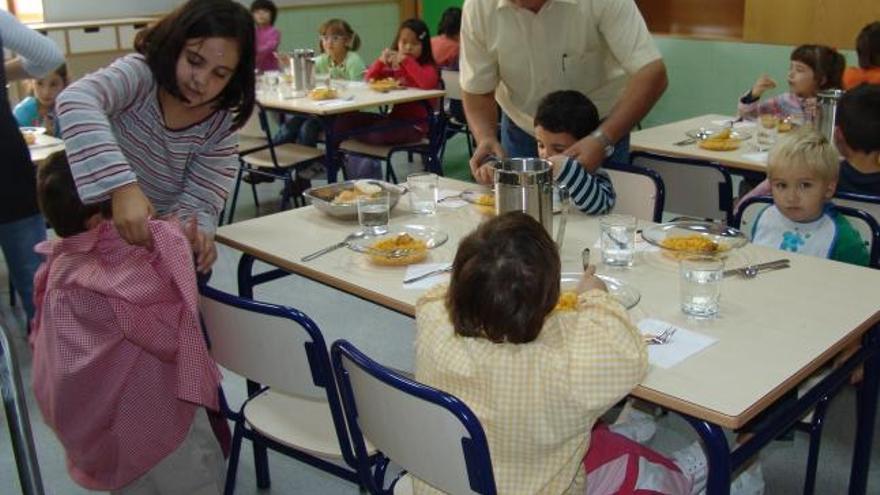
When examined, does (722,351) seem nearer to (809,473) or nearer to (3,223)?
(809,473)

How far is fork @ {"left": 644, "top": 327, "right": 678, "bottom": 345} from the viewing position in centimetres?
177

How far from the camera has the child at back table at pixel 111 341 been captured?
77.7 inches

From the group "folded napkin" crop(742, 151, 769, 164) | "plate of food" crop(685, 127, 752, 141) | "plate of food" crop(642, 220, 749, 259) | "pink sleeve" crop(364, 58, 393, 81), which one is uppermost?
"pink sleeve" crop(364, 58, 393, 81)

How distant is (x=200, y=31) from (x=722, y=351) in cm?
130

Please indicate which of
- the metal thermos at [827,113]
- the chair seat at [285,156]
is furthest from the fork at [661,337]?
the chair seat at [285,156]

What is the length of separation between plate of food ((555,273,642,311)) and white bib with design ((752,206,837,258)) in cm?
75

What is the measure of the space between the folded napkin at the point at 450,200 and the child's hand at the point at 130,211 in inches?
43.8

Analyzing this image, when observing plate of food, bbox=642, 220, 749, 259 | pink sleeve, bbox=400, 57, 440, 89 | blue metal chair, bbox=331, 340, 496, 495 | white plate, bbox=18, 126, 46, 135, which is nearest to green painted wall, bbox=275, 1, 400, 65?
pink sleeve, bbox=400, 57, 440, 89

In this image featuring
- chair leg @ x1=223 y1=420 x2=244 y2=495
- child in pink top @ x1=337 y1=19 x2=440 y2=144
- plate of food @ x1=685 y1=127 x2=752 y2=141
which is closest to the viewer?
chair leg @ x1=223 y1=420 x2=244 y2=495

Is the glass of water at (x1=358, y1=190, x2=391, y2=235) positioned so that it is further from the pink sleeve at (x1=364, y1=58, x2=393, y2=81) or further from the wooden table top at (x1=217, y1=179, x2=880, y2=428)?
the pink sleeve at (x1=364, y1=58, x2=393, y2=81)

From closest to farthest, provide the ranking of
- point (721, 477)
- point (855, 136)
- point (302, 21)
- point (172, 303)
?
point (721, 477), point (172, 303), point (855, 136), point (302, 21)

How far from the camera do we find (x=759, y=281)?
2.07 meters

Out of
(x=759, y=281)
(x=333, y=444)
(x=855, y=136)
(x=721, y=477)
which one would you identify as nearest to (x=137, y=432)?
(x=333, y=444)

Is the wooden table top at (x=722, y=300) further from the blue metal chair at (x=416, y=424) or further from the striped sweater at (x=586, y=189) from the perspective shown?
the blue metal chair at (x=416, y=424)
